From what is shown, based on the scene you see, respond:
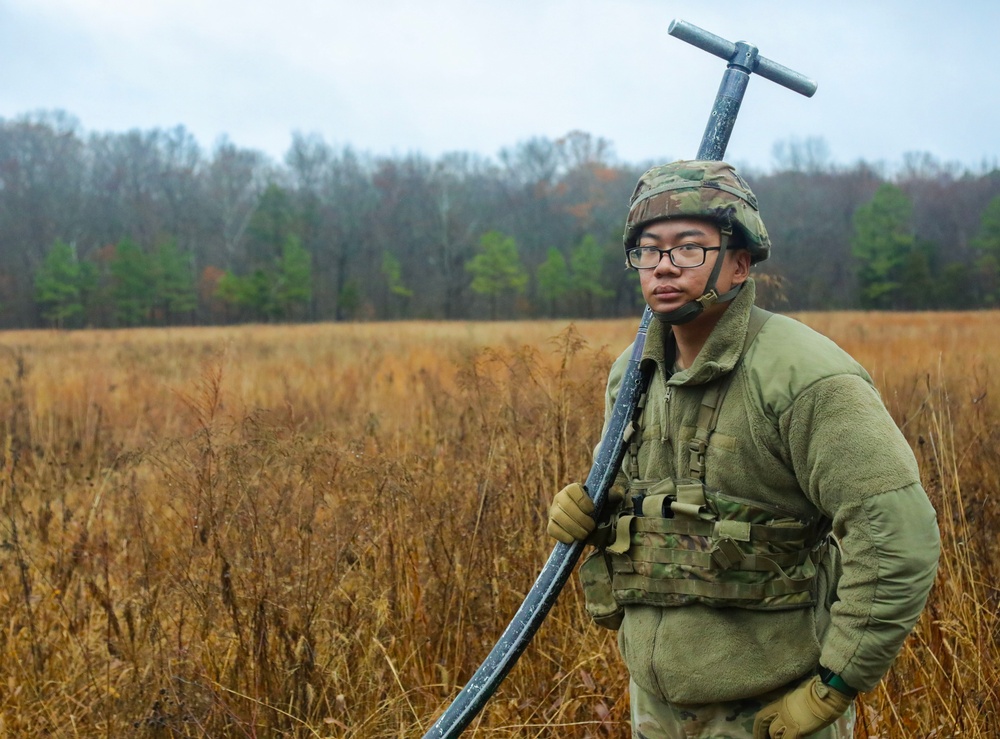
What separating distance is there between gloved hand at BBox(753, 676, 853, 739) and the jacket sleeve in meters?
0.05

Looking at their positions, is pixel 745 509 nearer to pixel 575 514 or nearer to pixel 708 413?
pixel 708 413

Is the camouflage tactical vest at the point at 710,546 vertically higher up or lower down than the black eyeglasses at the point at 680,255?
lower down

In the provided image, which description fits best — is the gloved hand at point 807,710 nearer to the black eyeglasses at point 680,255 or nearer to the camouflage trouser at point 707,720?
the camouflage trouser at point 707,720

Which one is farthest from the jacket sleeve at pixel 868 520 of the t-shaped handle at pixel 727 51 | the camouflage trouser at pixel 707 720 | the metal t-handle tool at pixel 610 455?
the t-shaped handle at pixel 727 51

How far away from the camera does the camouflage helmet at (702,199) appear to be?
150 cm

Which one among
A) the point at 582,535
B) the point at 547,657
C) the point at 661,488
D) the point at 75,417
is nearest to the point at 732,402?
the point at 661,488

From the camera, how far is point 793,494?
1.48 m

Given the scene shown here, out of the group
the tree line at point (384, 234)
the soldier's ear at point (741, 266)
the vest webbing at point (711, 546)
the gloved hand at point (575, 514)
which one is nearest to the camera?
the vest webbing at point (711, 546)

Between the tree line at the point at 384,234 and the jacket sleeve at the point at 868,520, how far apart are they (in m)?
43.5

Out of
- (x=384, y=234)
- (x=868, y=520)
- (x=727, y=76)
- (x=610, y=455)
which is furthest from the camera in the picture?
(x=384, y=234)

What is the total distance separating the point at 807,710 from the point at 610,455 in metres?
0.59

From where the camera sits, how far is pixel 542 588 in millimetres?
1786

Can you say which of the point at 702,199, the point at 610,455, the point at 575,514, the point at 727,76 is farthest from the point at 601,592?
the point at 727,76

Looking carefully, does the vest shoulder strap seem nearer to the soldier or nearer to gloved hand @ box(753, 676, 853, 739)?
the soldier
